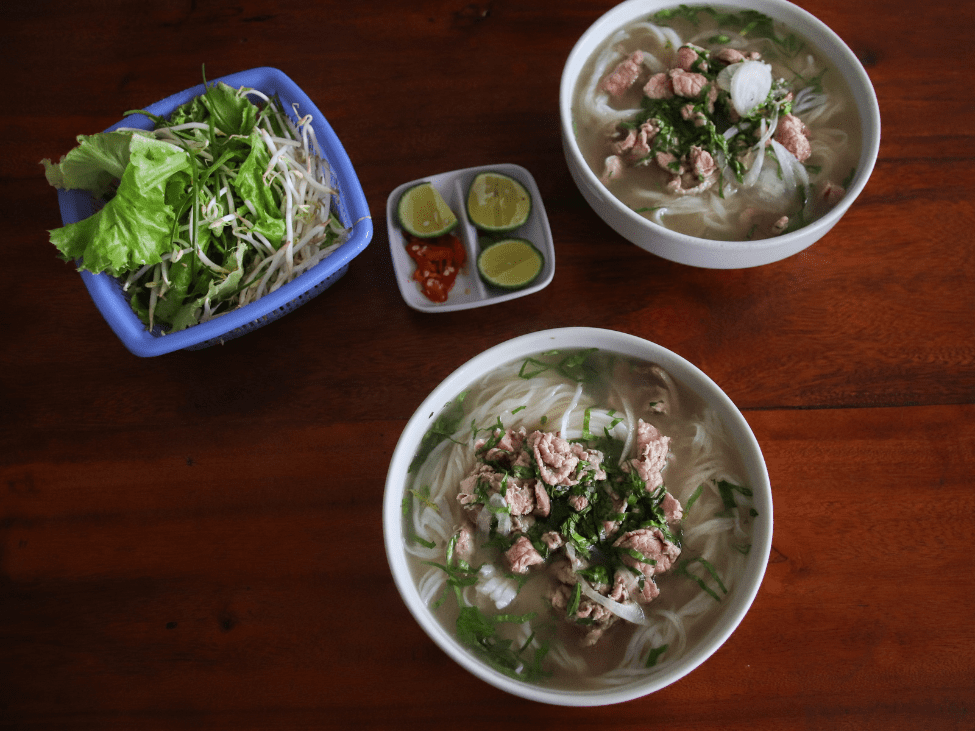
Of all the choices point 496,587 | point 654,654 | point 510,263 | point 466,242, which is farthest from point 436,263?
point 654,654

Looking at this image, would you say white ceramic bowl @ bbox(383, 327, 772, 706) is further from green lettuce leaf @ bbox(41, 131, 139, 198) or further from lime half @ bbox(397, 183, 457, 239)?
green lettuce leaf @ bbox(41, 131, 139, 198)

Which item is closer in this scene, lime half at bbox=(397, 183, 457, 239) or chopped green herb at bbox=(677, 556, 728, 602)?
chopped green herb at bbox=(677, 556, 728, 602)

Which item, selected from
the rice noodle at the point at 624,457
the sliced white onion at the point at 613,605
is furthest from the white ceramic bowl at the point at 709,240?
the sliced white onion at the point at 613,605

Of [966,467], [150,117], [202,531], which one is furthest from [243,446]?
[966,467]

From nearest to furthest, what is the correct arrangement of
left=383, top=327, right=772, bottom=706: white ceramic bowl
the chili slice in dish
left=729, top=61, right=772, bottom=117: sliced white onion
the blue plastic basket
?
left=383, top=327, right=772, bottom=706: white ceramic bowl < the blue plastic basket < left=729, top=61, right=772, bottom=117: sliced white onion < the chili slice in dish

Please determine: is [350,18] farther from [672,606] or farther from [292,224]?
[672,606]

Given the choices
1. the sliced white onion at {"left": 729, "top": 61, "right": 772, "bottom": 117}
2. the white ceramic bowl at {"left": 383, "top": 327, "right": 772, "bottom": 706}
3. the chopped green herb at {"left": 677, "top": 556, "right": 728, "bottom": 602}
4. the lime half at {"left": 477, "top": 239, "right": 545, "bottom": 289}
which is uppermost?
the sliced white onion at {"left": 729, "top": 61, "right": 772, "bottom": 117}

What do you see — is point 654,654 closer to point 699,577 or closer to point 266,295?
point 699,577

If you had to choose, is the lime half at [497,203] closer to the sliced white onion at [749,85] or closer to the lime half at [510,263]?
the lime half at [510,263]

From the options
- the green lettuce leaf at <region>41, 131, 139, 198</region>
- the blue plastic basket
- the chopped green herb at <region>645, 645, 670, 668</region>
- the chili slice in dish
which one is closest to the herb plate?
the chili slice in dish
